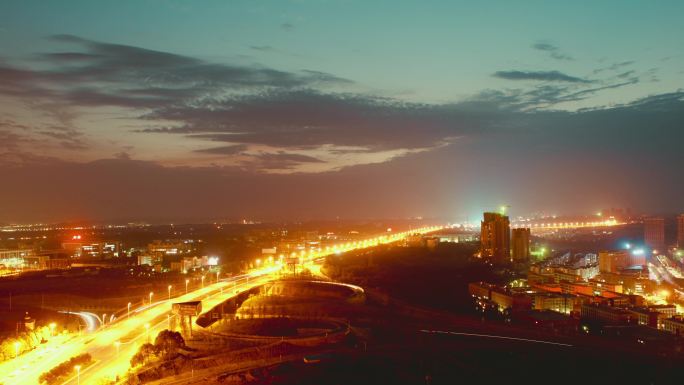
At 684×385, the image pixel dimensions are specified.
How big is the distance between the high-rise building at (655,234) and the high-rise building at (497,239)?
2820 cm

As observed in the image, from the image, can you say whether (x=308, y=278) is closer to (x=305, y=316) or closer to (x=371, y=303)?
(x=371, y=303)

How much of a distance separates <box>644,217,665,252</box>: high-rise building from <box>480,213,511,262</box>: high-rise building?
28.2 metres

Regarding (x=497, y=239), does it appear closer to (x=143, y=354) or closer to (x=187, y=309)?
(x=187, y=309)

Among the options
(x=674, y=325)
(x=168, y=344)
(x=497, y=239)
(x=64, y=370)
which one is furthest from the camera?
(x=497, y=239)

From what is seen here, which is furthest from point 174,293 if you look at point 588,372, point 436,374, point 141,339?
point 588,372

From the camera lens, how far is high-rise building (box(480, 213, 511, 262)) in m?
53.2

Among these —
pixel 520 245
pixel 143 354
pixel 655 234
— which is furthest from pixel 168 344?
pixel 655 234

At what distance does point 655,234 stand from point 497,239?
31.9m

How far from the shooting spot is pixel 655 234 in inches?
2943

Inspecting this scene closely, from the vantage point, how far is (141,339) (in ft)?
58.1

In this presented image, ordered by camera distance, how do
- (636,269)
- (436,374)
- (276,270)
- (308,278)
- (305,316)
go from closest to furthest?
1. (436,374)
2. (305,316)
3. (308,278)
4. (276,270)
5. (636,269)

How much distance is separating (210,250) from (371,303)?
33410 mm

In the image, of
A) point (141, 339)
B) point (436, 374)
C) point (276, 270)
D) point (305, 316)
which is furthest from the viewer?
point (276, 270)

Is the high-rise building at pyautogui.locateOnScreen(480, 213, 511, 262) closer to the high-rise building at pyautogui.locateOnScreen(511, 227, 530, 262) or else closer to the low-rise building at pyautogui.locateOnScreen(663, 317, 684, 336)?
the high-rise building at pyautogui.locateOnScreen(511, 227, 530, 262)
